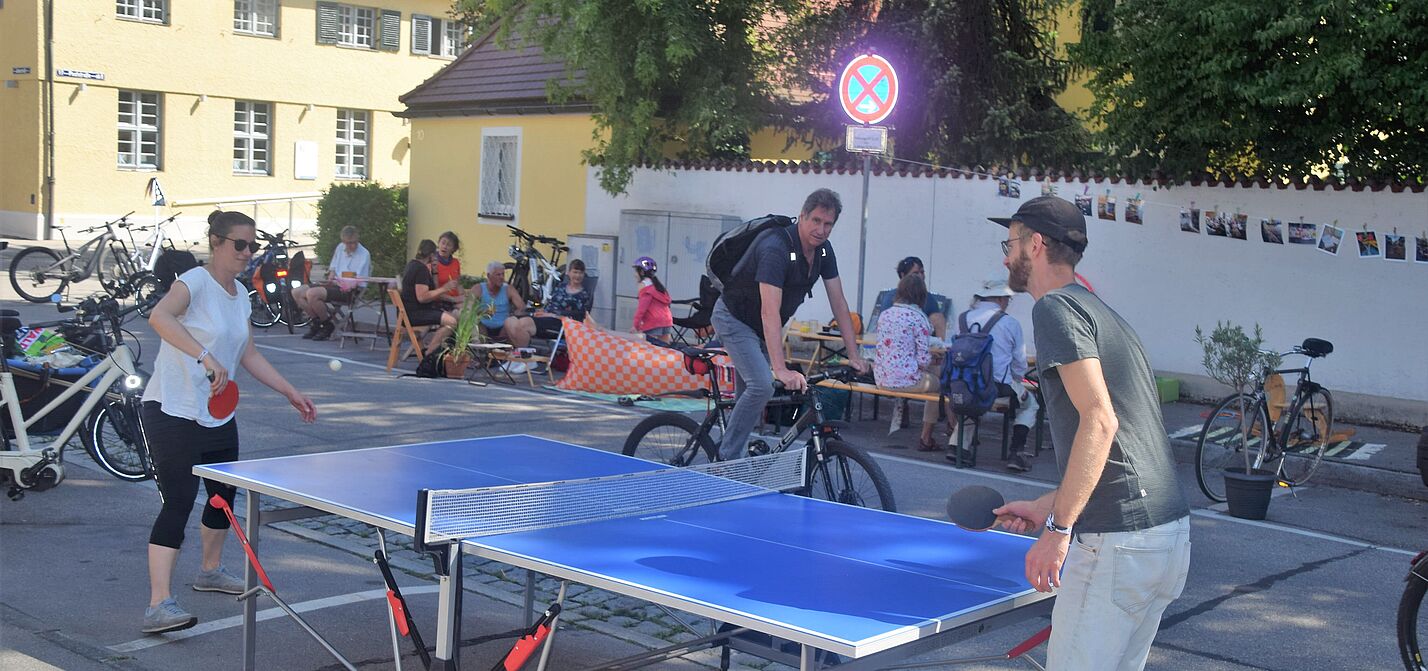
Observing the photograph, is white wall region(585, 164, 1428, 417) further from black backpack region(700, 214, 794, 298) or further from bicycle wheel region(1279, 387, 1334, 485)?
black backpack region(700, 214, 794, 298)

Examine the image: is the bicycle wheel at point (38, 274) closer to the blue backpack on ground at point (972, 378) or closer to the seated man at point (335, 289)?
the seated man at point (335, 289)

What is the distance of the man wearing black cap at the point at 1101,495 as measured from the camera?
10.4ft

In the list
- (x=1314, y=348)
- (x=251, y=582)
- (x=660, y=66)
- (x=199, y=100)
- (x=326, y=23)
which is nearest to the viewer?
(x=251, y=582)

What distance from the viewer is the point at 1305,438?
10148 mm

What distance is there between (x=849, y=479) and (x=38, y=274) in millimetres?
17339

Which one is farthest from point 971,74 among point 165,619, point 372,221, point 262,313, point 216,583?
point 165,619

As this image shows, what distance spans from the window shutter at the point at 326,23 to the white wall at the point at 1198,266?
2317 centimetres

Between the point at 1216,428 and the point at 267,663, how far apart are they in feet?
23.3

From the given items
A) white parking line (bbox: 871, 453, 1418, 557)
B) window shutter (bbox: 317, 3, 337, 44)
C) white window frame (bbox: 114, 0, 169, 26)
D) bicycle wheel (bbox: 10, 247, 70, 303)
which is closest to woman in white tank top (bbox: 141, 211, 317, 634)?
white parking line (bbox: 871, 453, 1418, 557)

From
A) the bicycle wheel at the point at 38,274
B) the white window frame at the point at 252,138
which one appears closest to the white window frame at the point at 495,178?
the bicycle wheel at the point at 38,274

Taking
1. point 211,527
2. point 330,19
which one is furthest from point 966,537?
point 330,19

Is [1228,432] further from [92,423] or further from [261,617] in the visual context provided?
[92,423]

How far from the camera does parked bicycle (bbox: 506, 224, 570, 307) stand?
1947 cm

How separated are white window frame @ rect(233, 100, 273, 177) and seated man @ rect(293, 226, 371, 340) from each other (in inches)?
788
